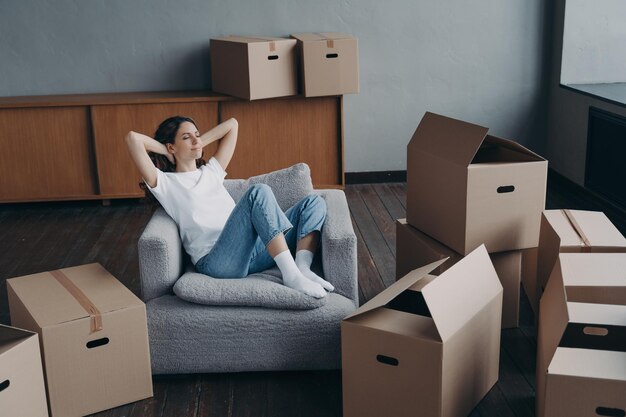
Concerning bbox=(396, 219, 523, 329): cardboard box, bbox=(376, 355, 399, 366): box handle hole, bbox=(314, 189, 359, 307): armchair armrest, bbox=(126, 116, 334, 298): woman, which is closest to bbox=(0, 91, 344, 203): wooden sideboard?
bbox=(126, 116, 334, 298): woman

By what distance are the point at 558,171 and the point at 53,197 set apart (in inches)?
127

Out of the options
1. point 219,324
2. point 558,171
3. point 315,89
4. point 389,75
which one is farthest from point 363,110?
point 219,324

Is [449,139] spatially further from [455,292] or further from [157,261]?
[157,261]

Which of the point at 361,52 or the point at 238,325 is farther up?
the point at 361,52

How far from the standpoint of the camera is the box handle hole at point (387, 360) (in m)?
2.32

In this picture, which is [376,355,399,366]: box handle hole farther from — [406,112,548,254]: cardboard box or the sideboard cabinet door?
the sideboard cabinet door

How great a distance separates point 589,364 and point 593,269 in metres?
0.59

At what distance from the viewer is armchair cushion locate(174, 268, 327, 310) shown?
8.89 ft

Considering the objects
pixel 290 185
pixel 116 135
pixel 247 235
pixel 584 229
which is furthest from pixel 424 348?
pixel 116 135

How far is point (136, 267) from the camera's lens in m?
3.90

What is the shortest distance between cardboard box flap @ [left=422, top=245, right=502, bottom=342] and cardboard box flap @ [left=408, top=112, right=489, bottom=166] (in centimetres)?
41

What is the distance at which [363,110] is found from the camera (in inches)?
206

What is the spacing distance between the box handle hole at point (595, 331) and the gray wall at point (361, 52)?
312cm

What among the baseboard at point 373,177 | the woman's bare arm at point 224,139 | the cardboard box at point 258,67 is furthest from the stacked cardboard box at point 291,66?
the woman's bare arm at point 224,139
